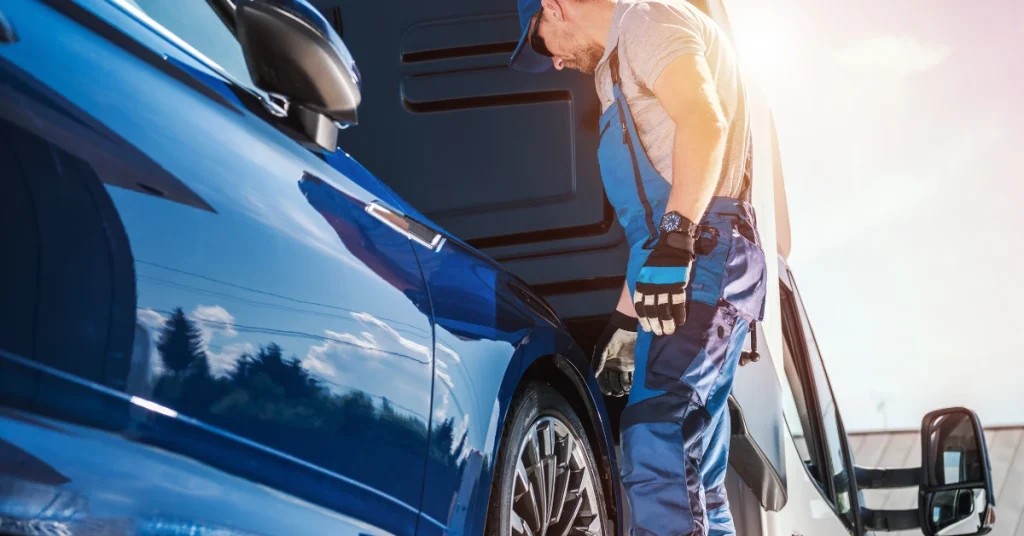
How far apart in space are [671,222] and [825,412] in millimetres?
1698

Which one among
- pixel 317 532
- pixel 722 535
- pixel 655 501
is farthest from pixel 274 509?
pixel 722 535

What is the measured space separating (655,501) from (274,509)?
41.7 inches

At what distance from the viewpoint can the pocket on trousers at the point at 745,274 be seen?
196 cm

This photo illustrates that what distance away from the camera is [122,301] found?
822 mm

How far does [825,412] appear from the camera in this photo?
329cm

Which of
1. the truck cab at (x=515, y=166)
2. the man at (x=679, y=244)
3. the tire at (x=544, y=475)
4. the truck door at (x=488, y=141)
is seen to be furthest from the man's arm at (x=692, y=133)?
the truck door at (x=488, y=141)

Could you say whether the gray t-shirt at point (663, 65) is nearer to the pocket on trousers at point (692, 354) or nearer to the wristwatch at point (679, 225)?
the wristwatch at point (679, 225)

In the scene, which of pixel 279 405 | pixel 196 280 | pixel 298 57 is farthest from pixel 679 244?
pixel 196 280

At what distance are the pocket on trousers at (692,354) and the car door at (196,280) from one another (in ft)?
2.37

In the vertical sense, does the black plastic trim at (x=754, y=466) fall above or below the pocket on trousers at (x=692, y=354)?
below

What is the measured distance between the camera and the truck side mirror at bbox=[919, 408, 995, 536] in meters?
2.86

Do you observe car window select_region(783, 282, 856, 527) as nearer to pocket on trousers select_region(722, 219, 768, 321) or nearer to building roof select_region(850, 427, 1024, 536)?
pocket on trousers select_region(722, 219, 768, 321)

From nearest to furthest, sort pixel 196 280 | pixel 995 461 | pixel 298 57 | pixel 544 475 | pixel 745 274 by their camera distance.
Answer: pixel 196 280 < pixel 298 57 < pixel 544 475 < pixel 745 274 < pixel 995 461

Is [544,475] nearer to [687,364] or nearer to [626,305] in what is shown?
[687,364]
